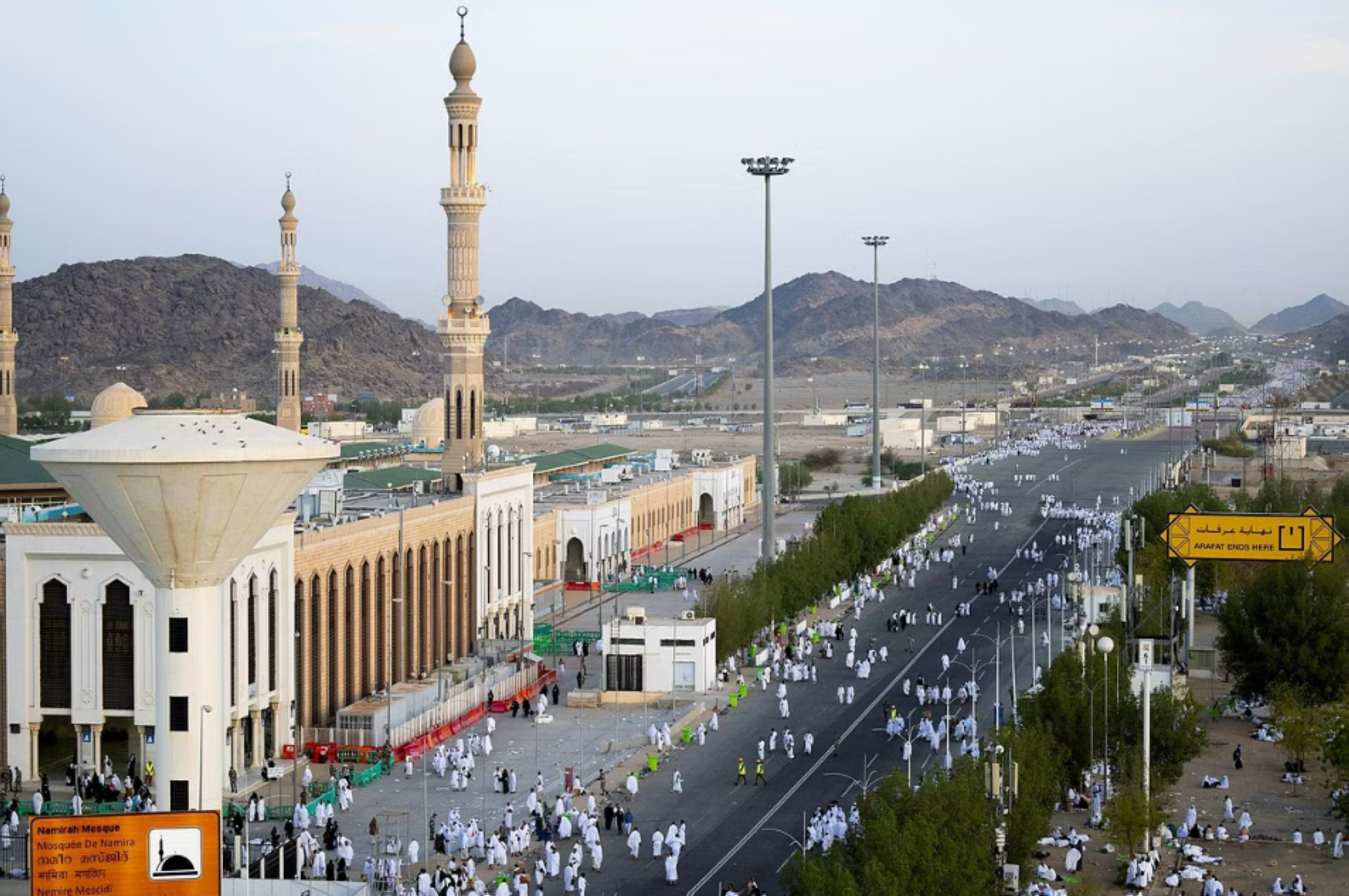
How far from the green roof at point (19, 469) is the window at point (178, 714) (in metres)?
23.5

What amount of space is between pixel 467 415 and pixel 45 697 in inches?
816

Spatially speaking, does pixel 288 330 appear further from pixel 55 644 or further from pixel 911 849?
pixel 911 849

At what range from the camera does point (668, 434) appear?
156m

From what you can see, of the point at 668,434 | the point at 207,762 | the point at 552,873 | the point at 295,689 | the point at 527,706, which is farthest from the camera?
the point at 668,434

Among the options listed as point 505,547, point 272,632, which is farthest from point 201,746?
point 505,547

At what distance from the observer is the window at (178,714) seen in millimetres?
26766

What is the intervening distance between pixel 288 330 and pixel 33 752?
38438mm

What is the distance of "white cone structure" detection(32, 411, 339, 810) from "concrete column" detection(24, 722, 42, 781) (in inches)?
473


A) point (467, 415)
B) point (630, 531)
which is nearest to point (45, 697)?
point (467, 415)

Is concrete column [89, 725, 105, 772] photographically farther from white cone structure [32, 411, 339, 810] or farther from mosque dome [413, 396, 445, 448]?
mosque dome [413, 396, 445, 448]

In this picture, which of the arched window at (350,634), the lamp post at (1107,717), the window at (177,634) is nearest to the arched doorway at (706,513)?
the arched window at (350,634)

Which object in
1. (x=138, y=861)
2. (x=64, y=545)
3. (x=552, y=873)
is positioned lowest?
(x=552, y=873)

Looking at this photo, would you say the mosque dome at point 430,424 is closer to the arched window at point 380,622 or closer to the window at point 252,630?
the arched window at point 380,622

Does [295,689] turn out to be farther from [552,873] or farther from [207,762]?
[207,762]
